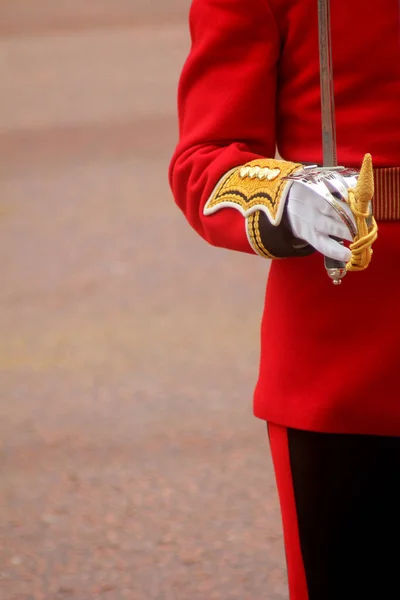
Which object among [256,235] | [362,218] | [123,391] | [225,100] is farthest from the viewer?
[123,391]

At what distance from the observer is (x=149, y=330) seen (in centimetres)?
410

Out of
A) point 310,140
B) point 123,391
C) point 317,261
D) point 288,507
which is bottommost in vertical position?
point 123,391

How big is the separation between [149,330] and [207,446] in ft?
3.18

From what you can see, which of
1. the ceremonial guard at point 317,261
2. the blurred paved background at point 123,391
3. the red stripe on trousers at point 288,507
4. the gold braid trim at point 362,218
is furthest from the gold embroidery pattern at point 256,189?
the blurred paved background at point 123,391

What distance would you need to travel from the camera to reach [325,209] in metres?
1.06

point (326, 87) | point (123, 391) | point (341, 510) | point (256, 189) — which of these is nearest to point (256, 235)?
point (256, 189)

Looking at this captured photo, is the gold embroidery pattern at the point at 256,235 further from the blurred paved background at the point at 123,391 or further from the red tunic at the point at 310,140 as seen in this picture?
the blurred paved background at the point at 123,391

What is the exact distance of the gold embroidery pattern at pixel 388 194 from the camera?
1.26m

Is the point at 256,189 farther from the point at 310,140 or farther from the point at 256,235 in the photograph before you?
the point at 310,140

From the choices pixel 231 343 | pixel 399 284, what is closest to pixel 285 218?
pixel 399 284

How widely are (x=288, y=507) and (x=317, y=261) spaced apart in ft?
0.92

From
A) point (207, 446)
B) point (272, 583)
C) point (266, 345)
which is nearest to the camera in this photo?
point (266, 345)

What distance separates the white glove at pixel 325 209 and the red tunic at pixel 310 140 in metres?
0.16

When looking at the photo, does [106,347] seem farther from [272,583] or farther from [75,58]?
[75,58]
